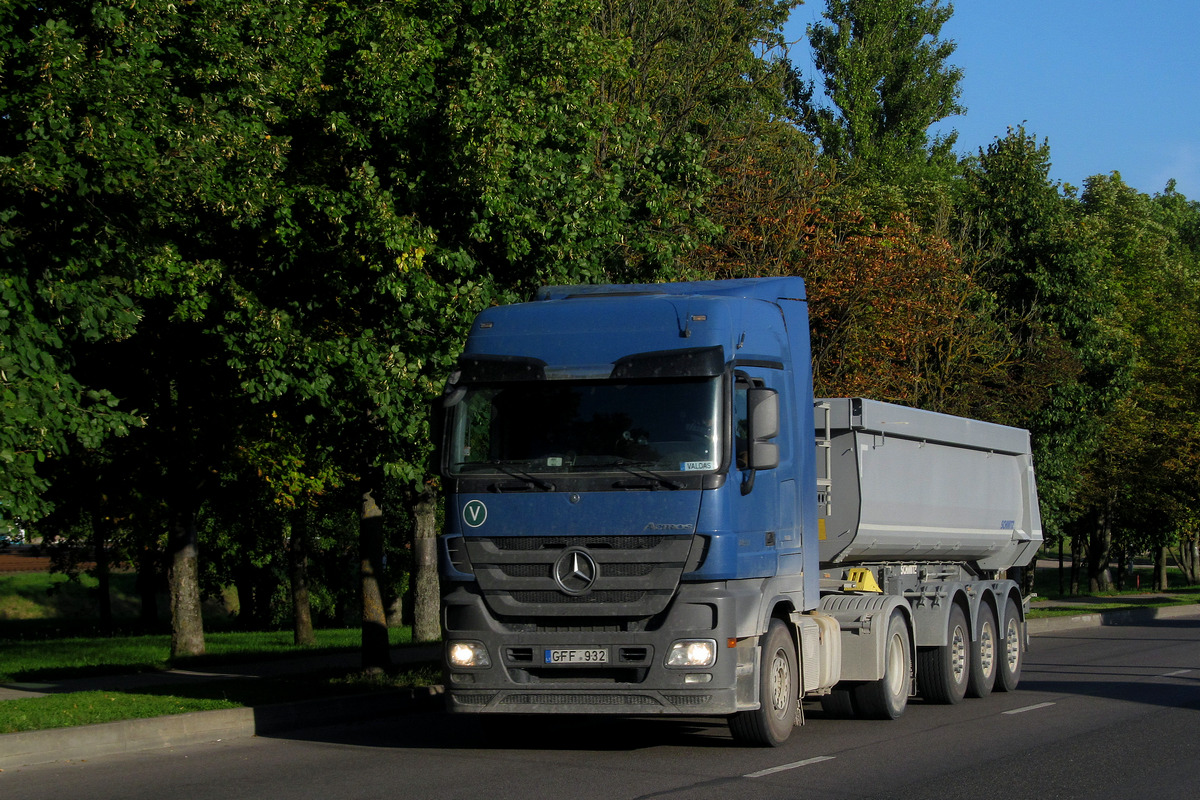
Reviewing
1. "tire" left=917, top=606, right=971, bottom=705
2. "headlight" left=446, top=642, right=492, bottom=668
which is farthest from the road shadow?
"tire" left=917, top=606, right=971, bottom=705

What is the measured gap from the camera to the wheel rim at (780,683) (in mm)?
10820

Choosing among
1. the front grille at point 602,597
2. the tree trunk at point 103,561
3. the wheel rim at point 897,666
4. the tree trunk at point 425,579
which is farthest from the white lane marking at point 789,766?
the tree trunk at point 103,561

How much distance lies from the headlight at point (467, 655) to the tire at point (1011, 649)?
8.39 m

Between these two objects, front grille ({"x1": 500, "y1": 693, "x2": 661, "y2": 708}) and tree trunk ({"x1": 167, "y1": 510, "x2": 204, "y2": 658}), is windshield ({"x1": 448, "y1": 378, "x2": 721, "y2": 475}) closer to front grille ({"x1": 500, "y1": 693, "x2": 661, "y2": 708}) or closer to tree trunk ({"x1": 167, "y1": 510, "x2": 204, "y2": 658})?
front grille ({"x1": 500, "y1": 693, "x2": 661, "y2": 708})

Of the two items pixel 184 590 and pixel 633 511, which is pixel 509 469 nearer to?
pixel 633 511

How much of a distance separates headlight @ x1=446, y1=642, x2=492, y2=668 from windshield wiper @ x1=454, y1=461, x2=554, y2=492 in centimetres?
132

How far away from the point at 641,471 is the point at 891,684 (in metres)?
5.04

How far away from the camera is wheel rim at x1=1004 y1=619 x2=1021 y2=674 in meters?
16.5

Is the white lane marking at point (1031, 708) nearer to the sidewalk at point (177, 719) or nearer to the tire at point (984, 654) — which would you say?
the tire at point (984, 654)

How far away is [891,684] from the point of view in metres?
13.4

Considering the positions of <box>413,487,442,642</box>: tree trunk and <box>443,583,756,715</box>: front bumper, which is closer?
<box>443,583,756,715</box>: front bumper

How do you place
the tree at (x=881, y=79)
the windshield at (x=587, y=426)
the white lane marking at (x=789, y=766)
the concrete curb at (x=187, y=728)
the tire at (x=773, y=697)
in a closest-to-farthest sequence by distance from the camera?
the white lane marking at (x=789, y=766)
the windshield at (x=587, y=426)
the tire at (x=773, y=697)
the concrete curb at (x=187, y=728)
the tree at (x=881, y=79)

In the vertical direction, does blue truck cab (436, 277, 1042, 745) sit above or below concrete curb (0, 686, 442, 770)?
above

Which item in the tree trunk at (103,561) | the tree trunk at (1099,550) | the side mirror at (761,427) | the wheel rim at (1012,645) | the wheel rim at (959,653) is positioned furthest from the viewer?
the tree trunk at (1099,550)
